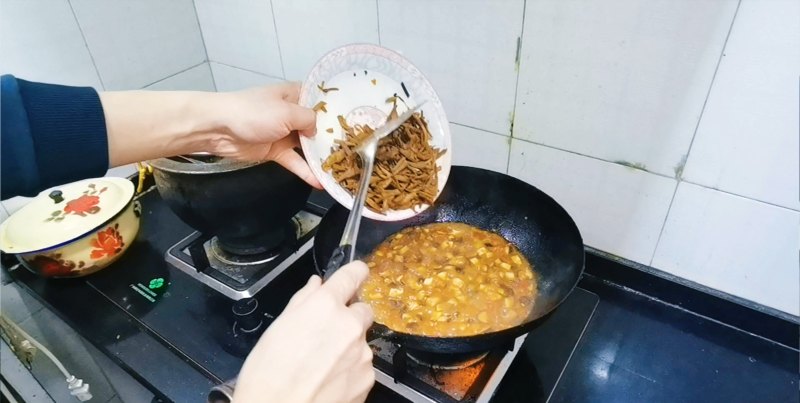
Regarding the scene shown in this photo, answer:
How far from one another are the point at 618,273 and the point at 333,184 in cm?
69

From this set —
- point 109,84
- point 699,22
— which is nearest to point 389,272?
point 699,22

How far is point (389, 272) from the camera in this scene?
3.67ft

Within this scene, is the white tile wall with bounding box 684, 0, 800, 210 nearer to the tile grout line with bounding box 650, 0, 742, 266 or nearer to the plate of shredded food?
the tile grout line with bounding box 650, 0, 742, 266

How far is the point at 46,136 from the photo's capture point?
2.64ft

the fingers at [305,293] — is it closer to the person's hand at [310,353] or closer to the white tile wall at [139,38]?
the person's hand at [310,353]

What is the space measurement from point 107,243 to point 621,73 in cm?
118

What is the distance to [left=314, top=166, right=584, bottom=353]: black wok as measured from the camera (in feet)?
3.33

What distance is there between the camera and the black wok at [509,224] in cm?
101

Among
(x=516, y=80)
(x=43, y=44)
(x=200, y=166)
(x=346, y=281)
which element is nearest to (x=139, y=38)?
(x=43, y=44)

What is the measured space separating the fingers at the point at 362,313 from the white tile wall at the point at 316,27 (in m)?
0.78

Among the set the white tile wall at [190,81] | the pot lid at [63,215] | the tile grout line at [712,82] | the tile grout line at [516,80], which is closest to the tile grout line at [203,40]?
the white tile wall at [190,81]

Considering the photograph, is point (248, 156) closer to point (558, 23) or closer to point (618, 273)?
point (558, 23)

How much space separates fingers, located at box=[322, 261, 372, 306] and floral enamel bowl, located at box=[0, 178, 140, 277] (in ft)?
2.60

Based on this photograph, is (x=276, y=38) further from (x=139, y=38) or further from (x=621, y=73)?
(x=621, y=73)
